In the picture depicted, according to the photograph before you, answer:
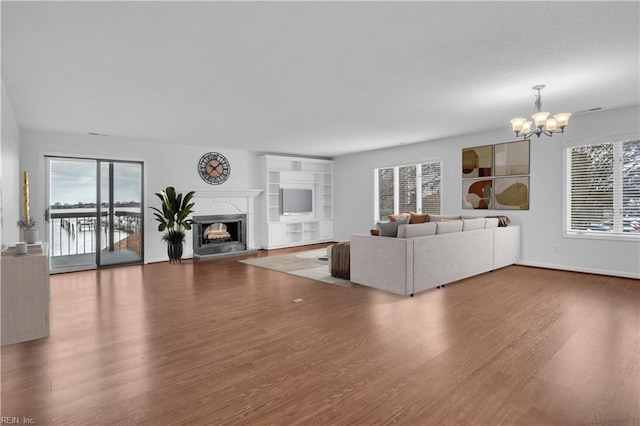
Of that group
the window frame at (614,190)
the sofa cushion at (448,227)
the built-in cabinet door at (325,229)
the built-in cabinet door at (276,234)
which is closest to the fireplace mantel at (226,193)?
the built-in cabinet door at (276,234)

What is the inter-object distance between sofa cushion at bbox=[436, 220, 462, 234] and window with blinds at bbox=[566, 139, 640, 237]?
2.11 meters

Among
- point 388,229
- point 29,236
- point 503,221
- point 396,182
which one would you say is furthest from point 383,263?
point 396,182

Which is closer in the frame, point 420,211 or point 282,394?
point 282,394

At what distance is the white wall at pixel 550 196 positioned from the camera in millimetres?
5074

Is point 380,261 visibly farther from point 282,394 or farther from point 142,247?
point 142,247

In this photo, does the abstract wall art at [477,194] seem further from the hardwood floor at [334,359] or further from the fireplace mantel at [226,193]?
the fireplace mantel at [226,193]

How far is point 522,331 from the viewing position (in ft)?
10.00

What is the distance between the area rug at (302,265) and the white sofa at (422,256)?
475 mm

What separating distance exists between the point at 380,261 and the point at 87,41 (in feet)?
12.2

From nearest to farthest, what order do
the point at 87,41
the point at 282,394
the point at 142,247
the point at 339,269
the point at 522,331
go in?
the point at 282,394 → the point at 87,41 → the point at 522,331 → the point at 339,269 → the point at 142,247

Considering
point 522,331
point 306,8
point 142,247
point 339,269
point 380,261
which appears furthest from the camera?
point 142,247

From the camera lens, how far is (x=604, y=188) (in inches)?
205

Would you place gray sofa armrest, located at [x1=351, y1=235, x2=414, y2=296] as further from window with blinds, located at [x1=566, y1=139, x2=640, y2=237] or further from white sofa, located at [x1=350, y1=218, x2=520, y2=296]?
window with blinds, located at [x1=566, y1=139, x2=640, y2=237]

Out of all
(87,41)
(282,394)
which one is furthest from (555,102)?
(87,41)
